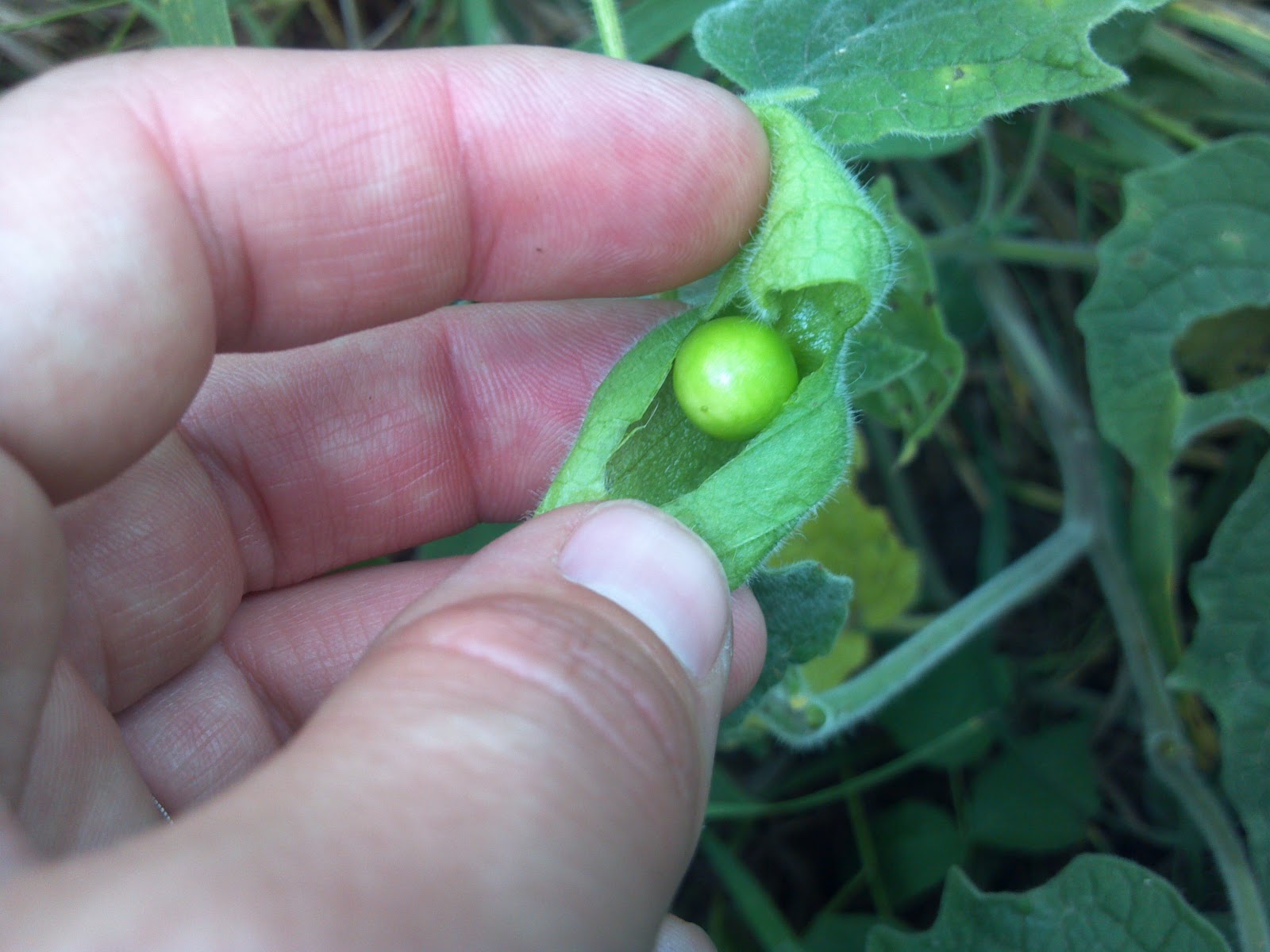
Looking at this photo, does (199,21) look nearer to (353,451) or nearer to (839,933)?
(353,451)

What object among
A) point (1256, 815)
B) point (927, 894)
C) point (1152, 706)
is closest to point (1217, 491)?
point (1152, 706)

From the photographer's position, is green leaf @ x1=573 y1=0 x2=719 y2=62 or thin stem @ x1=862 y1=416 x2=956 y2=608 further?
thin stem @ x1=862 y1=416 x2=956 y2=608

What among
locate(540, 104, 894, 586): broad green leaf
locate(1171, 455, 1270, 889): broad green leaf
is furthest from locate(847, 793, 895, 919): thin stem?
locate(540, 104, 894, 586): broad green leaf

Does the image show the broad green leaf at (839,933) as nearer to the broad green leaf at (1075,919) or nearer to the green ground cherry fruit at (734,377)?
the broad green leaf at (1075,919)

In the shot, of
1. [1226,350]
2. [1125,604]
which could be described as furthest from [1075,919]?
[1226,350]

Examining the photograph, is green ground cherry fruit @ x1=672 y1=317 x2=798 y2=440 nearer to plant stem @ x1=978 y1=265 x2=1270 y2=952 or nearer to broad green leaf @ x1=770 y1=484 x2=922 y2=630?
broad green leaf @ x1=770 y1=484 x2=922 y2=630
